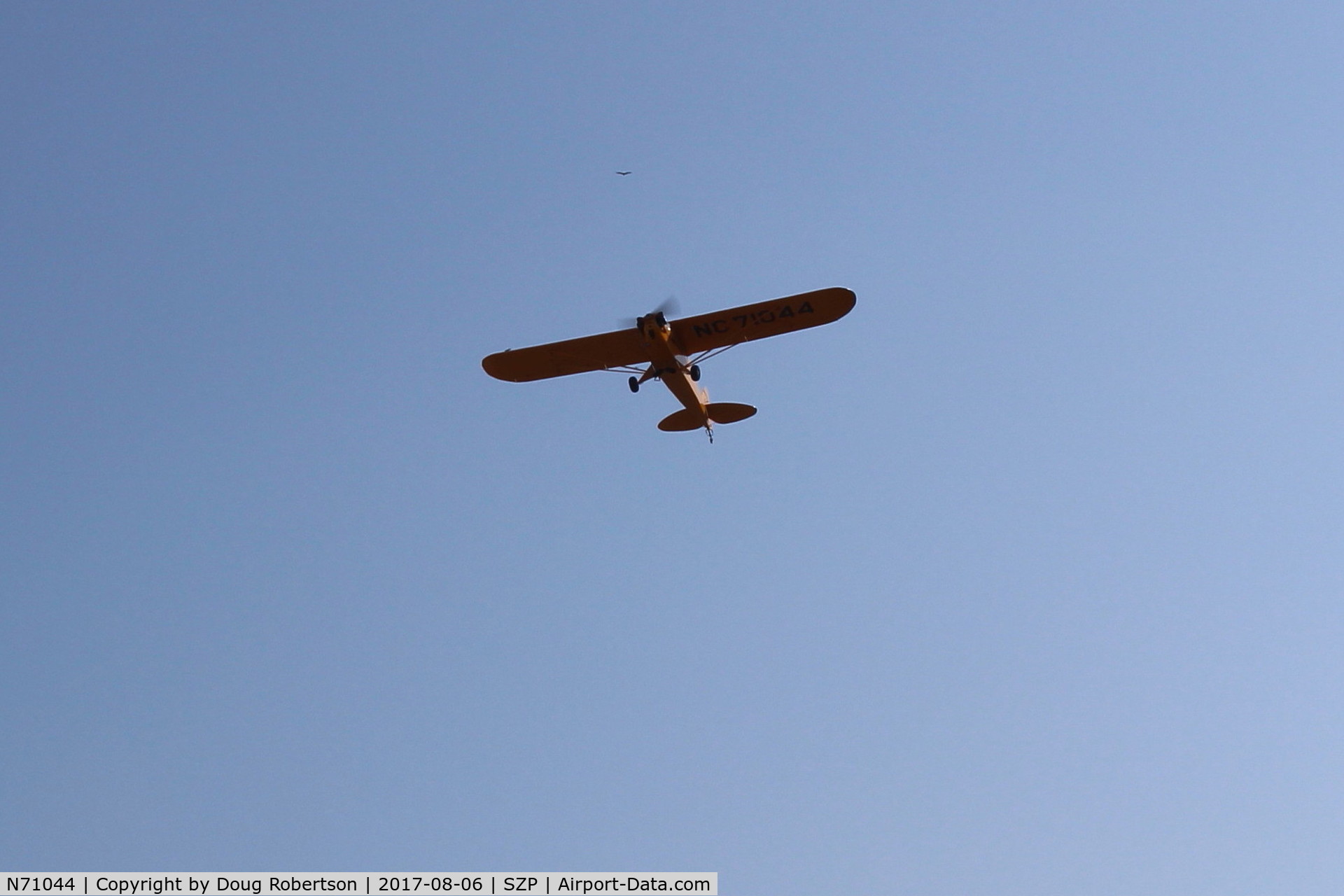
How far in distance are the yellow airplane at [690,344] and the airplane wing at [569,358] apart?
0.7 inches

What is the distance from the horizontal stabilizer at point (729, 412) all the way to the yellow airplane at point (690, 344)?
0.7 inches

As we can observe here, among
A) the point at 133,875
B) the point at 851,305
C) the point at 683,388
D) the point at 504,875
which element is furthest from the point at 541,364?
the point at 133,875

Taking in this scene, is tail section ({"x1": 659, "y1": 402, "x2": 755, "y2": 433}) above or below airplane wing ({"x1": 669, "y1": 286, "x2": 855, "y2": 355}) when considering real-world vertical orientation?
below

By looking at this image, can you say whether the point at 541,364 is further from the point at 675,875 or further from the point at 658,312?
the point at 675,875

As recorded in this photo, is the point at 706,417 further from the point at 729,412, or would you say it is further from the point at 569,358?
the point at 569,358

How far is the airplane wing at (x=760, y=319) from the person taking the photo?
103 ft

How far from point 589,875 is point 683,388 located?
11.3 metres

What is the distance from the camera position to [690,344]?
31719 mm

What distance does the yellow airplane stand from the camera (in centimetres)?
3125

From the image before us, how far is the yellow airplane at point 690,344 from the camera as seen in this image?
1230 inches

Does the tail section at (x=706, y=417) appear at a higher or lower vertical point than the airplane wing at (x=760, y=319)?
lower

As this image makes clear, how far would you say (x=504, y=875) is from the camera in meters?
31.6

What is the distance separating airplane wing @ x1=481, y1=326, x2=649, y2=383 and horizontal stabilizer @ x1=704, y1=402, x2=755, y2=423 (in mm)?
2217

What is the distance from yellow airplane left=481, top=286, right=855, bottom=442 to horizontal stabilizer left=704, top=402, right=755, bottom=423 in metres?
0.02
